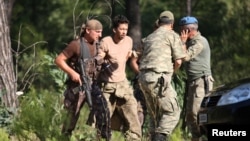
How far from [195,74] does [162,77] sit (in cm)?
110

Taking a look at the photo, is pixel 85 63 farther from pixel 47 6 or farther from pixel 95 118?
pixel 47 6

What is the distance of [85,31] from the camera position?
847cm

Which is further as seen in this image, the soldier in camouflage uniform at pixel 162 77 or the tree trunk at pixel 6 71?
the tree trunk at pixel 6 71

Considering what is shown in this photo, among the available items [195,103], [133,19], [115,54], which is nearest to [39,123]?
[115,54]

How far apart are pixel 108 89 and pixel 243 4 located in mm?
9469

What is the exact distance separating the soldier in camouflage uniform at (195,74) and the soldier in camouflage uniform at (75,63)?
104 cm

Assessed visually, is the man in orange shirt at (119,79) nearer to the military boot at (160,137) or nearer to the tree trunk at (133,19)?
the military boot at (160,137)

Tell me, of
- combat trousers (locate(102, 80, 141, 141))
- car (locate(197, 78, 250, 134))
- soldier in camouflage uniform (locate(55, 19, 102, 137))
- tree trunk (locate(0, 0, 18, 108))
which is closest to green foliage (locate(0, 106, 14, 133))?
tree trunk (locate(0, 0, 18, 108))

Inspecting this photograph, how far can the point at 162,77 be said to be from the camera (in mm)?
8047

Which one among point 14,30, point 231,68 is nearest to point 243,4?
point 231,68

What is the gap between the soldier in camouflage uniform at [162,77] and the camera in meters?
8.05

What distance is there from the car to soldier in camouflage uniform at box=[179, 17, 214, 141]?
2.85ft

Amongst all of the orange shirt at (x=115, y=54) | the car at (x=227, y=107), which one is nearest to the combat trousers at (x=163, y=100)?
the car at (x=227, y=107)

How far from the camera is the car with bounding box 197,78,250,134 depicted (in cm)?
730
